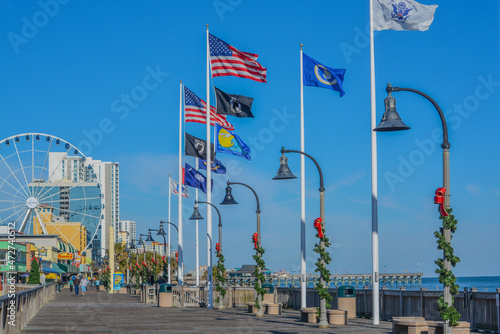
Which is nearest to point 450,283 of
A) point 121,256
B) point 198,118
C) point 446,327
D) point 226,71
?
point 446,327

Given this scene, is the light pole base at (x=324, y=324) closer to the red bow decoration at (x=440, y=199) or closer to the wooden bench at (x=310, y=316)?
the wooden bench at (x=310, y=316)

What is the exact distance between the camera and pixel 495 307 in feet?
72.3

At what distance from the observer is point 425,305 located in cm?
2616

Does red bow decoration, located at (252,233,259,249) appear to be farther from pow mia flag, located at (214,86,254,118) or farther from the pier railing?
pow mia flag, located at (214,86,254,118)

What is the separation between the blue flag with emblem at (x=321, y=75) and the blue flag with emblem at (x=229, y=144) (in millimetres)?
7180

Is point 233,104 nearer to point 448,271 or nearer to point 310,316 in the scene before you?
point 310,316

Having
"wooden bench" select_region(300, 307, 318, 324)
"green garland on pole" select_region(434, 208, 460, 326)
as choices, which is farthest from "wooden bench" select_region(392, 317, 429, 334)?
"wooden bench" select_region(300, 307, 318, 324)

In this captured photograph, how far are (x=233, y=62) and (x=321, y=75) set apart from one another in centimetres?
504

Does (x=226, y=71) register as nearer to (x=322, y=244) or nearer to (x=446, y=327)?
(x=322, y=244)

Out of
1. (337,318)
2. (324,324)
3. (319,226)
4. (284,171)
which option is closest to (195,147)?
(284,171)

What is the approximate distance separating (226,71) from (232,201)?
6.74 meters

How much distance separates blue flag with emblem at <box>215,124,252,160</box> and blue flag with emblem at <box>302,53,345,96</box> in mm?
7180

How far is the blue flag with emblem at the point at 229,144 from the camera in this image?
3916 centimetres

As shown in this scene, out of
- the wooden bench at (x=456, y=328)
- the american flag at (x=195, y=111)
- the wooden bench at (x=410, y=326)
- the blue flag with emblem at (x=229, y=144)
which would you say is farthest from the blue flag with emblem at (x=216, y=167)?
the wooden bench at (x=456, y=328)
